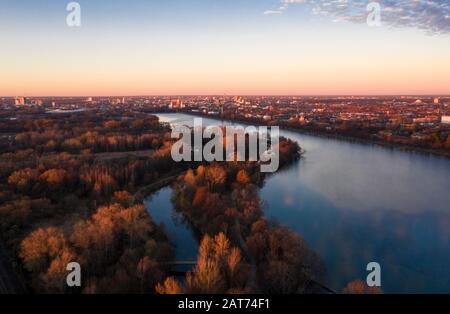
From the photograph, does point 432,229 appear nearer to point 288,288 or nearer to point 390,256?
point 390,256

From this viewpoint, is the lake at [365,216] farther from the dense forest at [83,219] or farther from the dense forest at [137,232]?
the dense forest at [83,219]

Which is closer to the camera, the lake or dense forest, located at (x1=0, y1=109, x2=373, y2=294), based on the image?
dense forest, located at (x1=0, y1=109, x2=373, y2=294)

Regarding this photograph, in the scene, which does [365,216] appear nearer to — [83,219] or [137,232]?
[137,232]

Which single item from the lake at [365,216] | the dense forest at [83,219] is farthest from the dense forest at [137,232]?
the lake at [365,216]

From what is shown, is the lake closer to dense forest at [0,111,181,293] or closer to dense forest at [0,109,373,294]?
dense forest at [0,109,373,294]

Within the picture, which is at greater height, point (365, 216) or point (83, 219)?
point (83, 219)

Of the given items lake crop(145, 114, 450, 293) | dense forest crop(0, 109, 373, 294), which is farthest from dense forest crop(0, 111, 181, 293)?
lake crop(145, 114, 450, 293)

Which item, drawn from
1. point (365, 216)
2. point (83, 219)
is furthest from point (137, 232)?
point (365, 216)

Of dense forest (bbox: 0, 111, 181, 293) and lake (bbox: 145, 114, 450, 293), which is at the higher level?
dense forest (bbox: 0, 111, 181, 293)

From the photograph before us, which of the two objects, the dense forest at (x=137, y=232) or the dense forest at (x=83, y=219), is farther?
the dense forest at (x=83, y=219)
